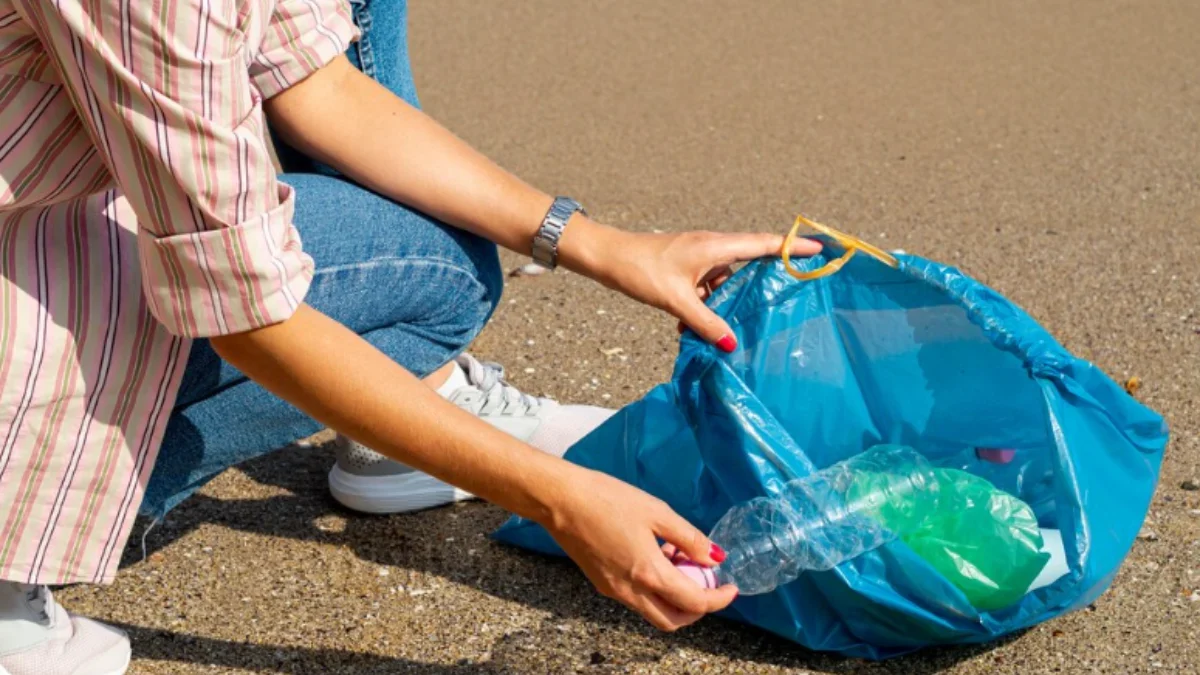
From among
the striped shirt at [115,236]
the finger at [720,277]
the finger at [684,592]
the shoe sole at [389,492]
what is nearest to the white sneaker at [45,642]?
the striped shirt at [115,236]

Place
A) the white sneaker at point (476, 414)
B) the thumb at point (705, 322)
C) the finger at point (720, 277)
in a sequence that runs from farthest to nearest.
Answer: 1. the white sneaker at point (476, 414)
2. the finger at point (720, 277)
3. the thumb at point (705, 322)

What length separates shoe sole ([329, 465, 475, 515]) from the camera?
7.39 feet

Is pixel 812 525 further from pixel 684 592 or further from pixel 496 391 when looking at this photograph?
pixel 496 391

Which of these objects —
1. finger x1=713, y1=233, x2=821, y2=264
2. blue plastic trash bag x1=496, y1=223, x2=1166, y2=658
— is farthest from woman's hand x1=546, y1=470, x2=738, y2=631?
finger x1=713, y1=233, x2=821, y2=264

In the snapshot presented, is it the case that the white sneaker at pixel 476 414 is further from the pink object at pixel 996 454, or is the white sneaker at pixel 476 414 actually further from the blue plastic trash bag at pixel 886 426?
the pink object at pixel 996 454

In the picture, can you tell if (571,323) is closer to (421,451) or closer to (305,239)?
(305,239)

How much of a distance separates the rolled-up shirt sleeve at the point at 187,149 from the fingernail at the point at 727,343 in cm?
60

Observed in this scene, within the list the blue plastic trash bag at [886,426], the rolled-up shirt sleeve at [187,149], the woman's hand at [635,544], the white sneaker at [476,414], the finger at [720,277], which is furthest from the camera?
the white sneaker at [476,414]

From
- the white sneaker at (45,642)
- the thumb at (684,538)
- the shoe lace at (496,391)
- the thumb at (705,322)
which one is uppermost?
the thumb at (705,322)

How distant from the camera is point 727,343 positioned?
1.91m

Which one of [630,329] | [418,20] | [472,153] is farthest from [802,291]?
[418,20]

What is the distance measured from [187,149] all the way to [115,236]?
1.12 ft

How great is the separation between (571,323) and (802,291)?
99 centimetres

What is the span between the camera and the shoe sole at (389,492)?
2.25 m
